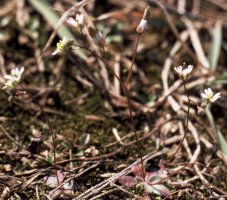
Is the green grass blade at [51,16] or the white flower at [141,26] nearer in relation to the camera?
the white flower at [141,26]

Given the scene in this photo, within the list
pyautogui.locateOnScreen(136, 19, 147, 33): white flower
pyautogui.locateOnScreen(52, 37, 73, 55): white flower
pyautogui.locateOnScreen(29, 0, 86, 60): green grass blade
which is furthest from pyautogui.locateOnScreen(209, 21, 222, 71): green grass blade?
pyautogui.locateOnScreen(52, 37, 73, 55): white flower

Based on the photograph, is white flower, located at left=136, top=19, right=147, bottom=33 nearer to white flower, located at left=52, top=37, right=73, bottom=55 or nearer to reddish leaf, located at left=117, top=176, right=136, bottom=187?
white flower, located at left=52, top=37, right=73, bottom=55

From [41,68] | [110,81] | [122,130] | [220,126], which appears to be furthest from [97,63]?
[220,126]

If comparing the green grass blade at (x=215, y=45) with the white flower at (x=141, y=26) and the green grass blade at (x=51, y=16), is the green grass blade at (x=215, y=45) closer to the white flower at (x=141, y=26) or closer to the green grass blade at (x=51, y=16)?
the green grass blade at (x=51, y=16)

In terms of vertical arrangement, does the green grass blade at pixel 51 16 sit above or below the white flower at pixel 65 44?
below

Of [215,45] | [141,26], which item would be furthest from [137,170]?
[215,45]

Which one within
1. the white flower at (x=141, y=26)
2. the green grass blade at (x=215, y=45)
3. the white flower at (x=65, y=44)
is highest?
the white flower at (x=65, y=44)

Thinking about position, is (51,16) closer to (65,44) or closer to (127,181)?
(65,44)

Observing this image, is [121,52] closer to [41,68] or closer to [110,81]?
[110,81]

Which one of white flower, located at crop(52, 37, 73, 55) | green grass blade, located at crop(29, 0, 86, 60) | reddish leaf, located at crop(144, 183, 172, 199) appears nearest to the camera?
white flower, located at crop(52, 37, 73, 55)

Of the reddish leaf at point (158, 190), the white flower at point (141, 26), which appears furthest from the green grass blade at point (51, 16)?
the reddish leaf at point (158, 190)
